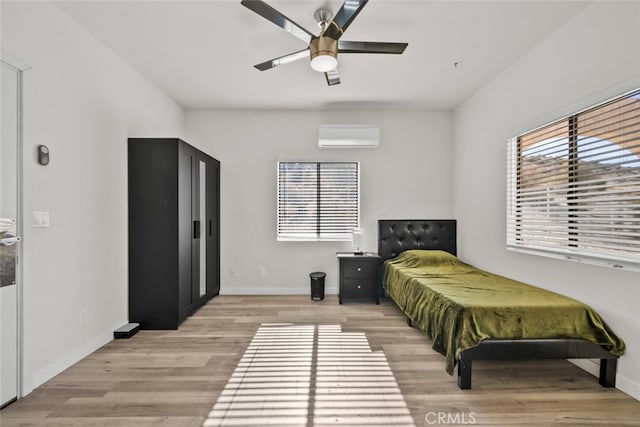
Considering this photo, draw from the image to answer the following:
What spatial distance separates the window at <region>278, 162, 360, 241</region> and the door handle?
9.44 ft

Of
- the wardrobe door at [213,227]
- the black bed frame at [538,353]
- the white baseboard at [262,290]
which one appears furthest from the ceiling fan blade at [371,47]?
the white baseboard at [262,290]

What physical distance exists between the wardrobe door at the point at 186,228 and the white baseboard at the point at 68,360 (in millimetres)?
665

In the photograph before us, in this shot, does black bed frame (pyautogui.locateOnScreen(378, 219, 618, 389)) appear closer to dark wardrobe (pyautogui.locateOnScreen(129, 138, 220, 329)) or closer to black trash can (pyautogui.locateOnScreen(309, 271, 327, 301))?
black trash can (pyautogui.locateOnScreen(309, 271, 327, 301))

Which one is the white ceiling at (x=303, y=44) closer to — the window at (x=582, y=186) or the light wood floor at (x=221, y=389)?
the window at (x=582, y=186)

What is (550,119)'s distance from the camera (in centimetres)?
258

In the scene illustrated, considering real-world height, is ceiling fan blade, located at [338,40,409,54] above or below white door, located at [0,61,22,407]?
above

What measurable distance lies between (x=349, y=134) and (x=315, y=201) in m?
1.06

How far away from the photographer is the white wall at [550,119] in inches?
78.0

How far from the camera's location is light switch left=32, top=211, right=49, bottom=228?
2.08 m

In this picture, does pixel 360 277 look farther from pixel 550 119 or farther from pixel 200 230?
pixel 550 119

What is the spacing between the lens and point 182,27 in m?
2.47

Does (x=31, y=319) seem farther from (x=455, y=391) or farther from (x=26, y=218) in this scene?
(x=455, y=391)

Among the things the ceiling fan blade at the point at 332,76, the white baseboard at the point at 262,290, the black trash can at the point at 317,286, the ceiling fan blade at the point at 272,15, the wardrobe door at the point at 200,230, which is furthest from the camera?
the white baseboard at the point at 262,290

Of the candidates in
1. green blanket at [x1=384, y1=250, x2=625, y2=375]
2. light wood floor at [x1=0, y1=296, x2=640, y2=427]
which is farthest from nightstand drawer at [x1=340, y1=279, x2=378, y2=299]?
green blanket at [x1=384, y1=250, x2=625, y2=375]
